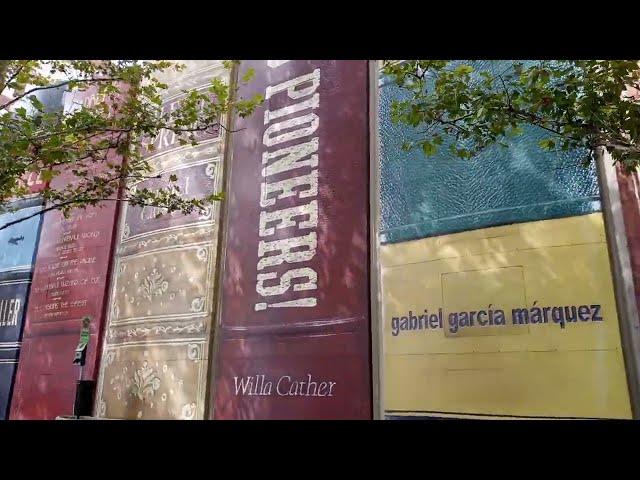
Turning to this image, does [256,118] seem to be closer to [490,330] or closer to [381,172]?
[381,172]

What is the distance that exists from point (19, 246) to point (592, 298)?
37.5 feet

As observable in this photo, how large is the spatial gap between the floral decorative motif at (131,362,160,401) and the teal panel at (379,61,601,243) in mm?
4524

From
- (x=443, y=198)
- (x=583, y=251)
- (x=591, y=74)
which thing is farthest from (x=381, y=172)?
(x=591, y=74)

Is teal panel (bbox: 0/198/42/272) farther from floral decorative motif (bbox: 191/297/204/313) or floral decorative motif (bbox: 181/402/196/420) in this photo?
floral decorative motif (bbox: 181/402/196/420)

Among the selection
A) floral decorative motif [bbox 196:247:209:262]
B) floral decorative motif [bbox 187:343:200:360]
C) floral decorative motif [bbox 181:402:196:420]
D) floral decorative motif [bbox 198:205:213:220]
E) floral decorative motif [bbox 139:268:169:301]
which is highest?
floral decorative motif [bbox 198:205:213:220]

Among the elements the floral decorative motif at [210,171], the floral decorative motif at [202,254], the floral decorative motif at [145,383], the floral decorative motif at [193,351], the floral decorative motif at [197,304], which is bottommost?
the floral decorative motif at [145,383]

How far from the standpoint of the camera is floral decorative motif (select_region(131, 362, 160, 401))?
8523 millimetres

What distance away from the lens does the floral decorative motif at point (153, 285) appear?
895cm

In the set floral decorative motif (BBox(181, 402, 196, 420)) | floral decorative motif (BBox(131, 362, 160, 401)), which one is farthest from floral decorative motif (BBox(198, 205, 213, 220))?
floral decorative motif (BBox(181, 402, 196, 420))

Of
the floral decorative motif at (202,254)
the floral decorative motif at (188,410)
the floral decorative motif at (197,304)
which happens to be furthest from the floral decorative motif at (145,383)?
the floral decorative motif at (202,254)

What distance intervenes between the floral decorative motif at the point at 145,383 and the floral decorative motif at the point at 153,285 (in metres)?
1.19

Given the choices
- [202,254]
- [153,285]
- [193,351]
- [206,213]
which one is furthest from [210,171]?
[193,351]

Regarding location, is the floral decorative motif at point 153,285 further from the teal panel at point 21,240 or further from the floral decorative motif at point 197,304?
the teal panel at point 21,240

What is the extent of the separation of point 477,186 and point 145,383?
6144mm
